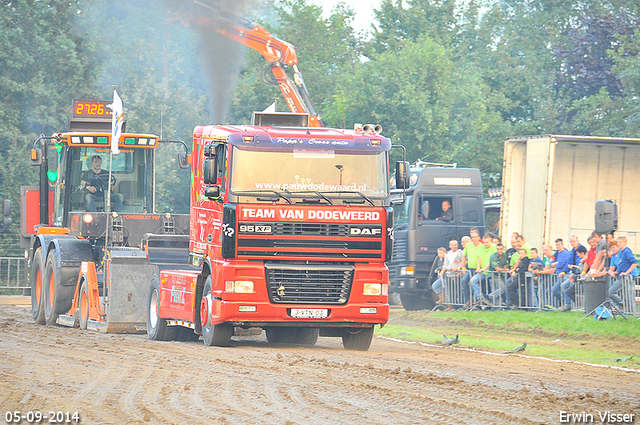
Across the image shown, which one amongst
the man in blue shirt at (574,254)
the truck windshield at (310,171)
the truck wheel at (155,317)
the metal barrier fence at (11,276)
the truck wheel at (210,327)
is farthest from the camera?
the metal barrier fence at (11,276)

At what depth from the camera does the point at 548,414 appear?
29.5 feet

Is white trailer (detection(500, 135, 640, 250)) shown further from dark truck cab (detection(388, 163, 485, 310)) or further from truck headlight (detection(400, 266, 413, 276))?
truck headlight (detection(400, 266, 413, 276))

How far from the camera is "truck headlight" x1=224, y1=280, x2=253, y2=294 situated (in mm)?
14539

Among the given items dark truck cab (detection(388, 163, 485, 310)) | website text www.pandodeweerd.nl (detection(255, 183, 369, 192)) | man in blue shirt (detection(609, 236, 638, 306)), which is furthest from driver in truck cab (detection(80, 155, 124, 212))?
man in blue shirt (detection(609, 236, 638, 306))

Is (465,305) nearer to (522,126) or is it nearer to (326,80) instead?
(522,126)

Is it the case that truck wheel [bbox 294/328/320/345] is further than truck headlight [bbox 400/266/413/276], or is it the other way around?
truck headlight [bbox 400/266/413/276]

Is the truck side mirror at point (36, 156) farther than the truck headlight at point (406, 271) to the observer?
No

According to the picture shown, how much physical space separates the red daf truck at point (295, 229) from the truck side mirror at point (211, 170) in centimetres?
1

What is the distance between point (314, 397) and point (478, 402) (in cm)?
155

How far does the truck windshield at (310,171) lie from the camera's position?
1466 centimetres

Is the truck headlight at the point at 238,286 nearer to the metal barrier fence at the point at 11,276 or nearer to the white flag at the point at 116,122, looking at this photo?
the white flag at the point at 116,122

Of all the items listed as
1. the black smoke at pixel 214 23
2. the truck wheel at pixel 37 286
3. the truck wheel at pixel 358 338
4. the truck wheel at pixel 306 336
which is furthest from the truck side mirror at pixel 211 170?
the black smoke at pixel 214 23

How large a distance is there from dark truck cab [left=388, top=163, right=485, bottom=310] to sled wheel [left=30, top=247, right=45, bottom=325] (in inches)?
363

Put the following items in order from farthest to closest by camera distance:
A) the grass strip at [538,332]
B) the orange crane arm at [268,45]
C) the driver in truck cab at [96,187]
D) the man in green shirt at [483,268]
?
the orange crane arm at [268,45], the man in green shirt at [483,268], the driver in truck cab at [96,187], the grass strip at [538,332]
